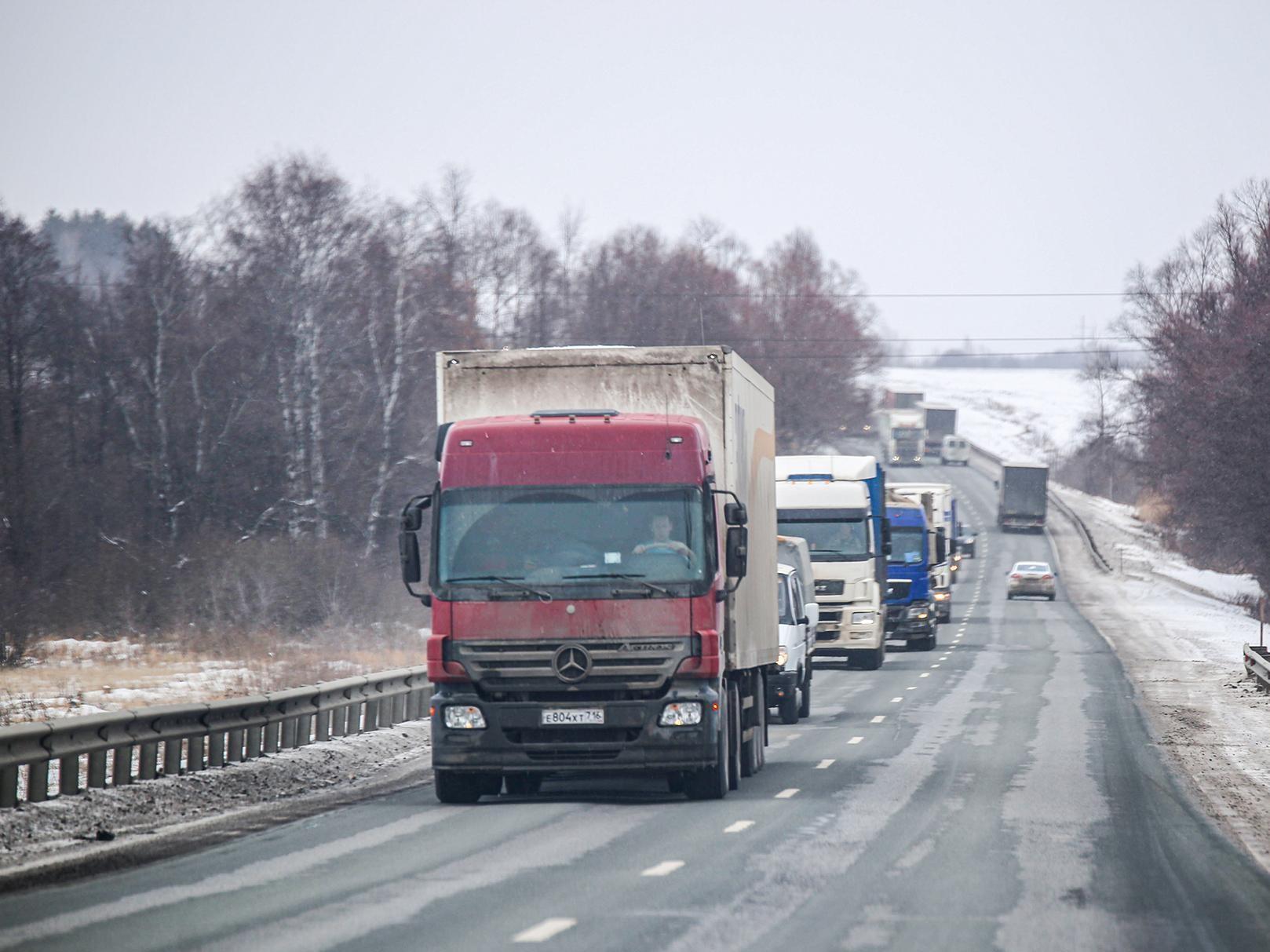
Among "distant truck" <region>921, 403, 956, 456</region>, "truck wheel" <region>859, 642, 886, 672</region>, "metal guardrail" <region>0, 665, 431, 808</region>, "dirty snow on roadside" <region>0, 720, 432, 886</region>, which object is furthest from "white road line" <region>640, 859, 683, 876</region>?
"distant truck" <region>921, 403, 956, 456</region>

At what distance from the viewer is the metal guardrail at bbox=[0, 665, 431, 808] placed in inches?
534

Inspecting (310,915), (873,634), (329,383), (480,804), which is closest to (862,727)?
(480,804)

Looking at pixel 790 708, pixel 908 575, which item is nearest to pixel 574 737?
pixel 790 708

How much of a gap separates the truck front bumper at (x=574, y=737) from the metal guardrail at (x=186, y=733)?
2672 mm

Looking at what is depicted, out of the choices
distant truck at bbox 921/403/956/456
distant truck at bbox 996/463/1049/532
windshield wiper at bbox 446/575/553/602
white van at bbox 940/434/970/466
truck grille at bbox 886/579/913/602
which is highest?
distant truck at bbox 921/403/956/456

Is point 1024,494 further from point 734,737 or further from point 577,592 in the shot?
point 577,592

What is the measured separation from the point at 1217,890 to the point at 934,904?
186 cm

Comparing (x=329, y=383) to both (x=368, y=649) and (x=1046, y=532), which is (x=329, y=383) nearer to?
(x=368, y=649)

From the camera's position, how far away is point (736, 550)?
47.8ft

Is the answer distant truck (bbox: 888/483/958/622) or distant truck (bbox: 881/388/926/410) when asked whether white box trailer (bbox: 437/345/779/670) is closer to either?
distant truck (bbox: 888/483/958/622)

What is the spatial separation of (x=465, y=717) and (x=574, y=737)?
2.86 feet

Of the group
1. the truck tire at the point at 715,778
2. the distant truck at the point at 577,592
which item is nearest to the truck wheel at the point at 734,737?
the truck tire at the point at 715,778

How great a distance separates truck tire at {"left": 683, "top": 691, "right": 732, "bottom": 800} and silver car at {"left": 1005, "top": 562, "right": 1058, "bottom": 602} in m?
56.2

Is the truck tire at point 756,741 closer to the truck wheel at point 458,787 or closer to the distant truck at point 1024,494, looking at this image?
the truck wheel at point 458,787
